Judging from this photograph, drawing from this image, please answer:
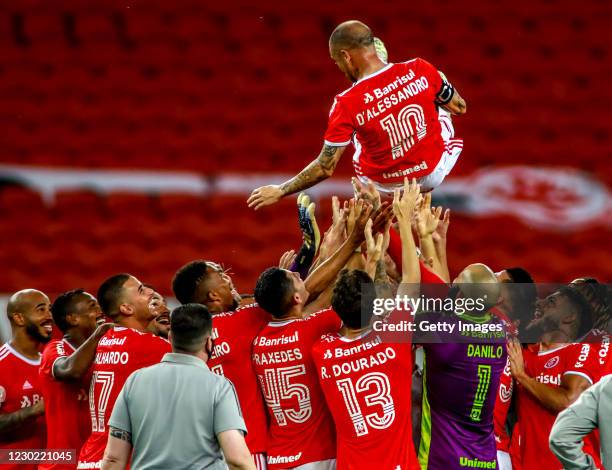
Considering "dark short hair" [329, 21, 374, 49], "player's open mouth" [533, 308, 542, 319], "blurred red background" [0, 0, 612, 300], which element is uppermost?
"blurred red background" [0, 0, 612, 300]

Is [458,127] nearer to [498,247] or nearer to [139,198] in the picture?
[498,247]

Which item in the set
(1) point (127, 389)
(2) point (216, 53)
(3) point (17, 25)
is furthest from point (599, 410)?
(3) point (17, 25)

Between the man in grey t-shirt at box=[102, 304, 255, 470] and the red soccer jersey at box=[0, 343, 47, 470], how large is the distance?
5.90 feet

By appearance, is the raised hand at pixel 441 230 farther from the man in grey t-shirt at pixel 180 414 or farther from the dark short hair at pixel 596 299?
the man in grey t-shirt at pixel 180 414

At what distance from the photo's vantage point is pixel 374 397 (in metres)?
4.56

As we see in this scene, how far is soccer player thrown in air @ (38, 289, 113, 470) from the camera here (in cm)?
524

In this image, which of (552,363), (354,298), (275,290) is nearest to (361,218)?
(275,290)

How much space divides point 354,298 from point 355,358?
285 mm

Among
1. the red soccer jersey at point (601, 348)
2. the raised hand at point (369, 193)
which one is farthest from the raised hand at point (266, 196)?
the red soccer jersey at point (601, 348)

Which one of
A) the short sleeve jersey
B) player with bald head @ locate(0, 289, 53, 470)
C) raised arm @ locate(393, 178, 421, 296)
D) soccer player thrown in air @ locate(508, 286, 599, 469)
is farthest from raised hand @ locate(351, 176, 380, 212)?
player with bald head @ locate(0, 289, 53, 470)

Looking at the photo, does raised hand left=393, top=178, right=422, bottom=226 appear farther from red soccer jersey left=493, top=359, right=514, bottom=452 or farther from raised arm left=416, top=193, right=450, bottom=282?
red soccer jersey left=493, top=359, right=514, bottom=452

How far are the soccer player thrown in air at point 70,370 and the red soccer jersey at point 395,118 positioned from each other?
5.25 ft

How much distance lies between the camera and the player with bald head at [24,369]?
19.0ft

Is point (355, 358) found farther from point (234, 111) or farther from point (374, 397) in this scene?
point (234, 111)
